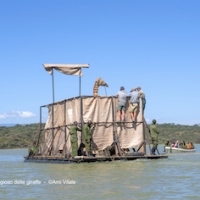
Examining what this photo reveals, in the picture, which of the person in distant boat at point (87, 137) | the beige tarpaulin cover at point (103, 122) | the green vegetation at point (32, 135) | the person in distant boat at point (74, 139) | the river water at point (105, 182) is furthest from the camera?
the green vegetation at point (32, 135)

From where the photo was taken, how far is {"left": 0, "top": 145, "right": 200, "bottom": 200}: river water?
48.7 ft

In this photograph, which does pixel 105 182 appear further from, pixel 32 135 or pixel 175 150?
pixel 32 135

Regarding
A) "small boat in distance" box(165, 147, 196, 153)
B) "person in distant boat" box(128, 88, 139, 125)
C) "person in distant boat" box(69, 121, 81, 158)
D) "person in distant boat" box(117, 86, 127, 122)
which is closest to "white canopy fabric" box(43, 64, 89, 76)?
"person in distant boat" box(117, 86, 127, 122)

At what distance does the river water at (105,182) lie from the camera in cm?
1484

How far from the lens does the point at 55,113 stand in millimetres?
28312

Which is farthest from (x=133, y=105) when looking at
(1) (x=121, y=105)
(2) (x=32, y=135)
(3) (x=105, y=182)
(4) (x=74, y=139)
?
(2) (x=32, y=135)

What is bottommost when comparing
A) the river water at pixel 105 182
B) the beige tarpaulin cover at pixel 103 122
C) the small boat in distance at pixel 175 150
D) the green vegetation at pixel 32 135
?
the river water at pixel 105 182

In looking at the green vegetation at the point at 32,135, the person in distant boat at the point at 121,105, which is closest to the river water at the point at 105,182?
the person in distant boat at the point at 121,105

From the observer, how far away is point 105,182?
56.5 feet

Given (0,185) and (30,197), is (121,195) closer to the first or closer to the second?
(30,197)

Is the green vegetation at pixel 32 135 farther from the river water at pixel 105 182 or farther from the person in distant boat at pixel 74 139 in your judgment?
the river water at pixel 105 182

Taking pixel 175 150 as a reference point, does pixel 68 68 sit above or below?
above

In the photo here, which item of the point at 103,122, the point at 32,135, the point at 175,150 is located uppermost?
the point at 32,135

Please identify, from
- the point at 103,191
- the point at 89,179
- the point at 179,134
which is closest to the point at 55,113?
the point at 89,179
